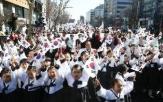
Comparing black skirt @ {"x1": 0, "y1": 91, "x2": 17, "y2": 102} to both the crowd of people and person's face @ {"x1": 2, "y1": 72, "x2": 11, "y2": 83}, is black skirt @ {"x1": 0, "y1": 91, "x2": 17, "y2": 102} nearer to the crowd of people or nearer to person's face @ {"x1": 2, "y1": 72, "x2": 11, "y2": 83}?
the crowd of people

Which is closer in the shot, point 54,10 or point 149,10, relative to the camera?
point 54,10

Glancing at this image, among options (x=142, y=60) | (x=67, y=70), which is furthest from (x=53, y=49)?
(x=67, y=70)

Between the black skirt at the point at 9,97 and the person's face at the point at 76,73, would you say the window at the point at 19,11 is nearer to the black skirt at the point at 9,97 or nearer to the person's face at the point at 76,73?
the black skirt at the point at 9,97

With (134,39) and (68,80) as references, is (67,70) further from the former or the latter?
(134,39)

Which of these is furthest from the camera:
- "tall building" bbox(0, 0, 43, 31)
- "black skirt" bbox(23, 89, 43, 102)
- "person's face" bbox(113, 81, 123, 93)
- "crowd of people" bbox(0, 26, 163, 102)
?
"tall building" bbox(0, 0, 43, 31)

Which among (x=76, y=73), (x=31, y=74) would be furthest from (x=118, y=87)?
(x=31, y=74)

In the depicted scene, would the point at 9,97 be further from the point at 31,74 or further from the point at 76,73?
the point at 76,73

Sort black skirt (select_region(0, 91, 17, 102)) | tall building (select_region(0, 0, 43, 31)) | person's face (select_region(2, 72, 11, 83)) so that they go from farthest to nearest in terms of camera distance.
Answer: tall building (select_region(0, 0, 43, 31)) < black skirt (select_region(0, 91, 17, 102)) < person's face (select_region(2, 72, 11, 83))

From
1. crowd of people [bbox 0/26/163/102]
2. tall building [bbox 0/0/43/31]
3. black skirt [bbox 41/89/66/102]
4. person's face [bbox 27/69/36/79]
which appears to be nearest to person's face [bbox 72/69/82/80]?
crowd of people [bbox 0/26/163/102]

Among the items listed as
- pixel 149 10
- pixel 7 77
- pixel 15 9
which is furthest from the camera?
pixel 149 10

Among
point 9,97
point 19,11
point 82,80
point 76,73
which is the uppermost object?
point 19,11

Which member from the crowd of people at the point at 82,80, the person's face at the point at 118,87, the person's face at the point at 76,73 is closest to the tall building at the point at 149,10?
the crowd of people at the point at 82,80

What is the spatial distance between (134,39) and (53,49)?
465 cm

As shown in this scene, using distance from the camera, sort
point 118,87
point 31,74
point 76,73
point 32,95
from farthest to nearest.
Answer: point 32,95
point 31,74
point 76,73
point 118,87
